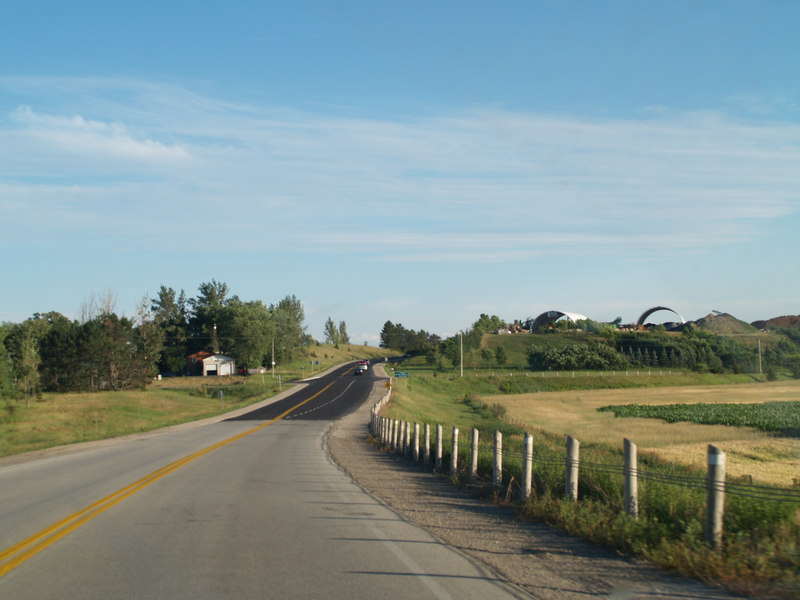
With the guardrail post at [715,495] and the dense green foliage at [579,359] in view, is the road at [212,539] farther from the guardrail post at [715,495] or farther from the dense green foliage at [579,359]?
the dense green foliage at [579,359]

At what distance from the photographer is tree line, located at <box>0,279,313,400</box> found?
65.5 m

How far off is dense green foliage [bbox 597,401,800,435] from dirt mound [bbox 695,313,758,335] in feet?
66.6

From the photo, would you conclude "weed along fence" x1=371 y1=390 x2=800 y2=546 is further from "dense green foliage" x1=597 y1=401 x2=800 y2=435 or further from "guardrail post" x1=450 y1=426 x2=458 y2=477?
"dense green foliage" x1=597 y1=401 x2=800 y2=435

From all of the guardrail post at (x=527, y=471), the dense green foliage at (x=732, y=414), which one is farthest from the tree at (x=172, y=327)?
the guardrail post at (x=527, y=471)

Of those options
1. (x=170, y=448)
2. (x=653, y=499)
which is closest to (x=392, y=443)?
(x=170, y=448)

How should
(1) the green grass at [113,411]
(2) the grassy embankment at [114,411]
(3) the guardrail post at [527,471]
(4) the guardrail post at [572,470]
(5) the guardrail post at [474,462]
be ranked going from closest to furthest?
1. (4) the guardrail post at [572,470]
2. (3) the guardrail post at [527,471]
3. (5) the guardrail post at [474,462]
4. (2) the grassy embankment at [114,411]
5. (1) the green grass at [113,411]

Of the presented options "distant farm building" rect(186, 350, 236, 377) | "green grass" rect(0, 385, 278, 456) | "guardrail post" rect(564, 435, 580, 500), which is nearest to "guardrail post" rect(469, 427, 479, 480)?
"guardrail post" rect(564, 435, 580, 500)

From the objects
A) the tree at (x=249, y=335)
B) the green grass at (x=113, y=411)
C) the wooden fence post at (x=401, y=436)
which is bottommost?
the green grass at (x=113, y=411)

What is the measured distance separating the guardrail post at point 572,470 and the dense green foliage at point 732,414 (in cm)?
2486

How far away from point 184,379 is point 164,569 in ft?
308

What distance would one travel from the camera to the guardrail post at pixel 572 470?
27.0 feet

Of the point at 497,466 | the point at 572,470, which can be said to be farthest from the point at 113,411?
the point at 572,470

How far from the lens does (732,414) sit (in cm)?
3641

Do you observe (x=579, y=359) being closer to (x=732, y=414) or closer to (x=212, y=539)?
(x=732, y=414)
